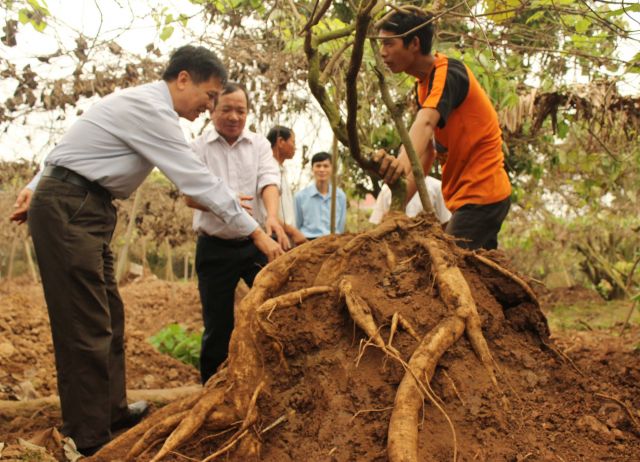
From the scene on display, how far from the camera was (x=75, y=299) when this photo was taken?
2996 mm

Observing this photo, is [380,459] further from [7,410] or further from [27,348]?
[27,348]

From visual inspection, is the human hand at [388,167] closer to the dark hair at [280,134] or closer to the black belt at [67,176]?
the black belt at [67,176]

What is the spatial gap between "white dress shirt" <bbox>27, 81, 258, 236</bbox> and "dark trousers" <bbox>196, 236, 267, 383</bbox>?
0.93 meters

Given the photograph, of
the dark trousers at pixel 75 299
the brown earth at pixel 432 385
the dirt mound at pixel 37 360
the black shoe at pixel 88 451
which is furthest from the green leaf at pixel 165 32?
the black shoe at pixel 88 451

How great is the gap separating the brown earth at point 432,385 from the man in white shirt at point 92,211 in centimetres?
50

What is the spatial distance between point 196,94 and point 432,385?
212 centimetres

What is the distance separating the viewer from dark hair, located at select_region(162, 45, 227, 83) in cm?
335

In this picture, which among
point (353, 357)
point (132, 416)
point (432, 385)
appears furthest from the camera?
point (132, 416)

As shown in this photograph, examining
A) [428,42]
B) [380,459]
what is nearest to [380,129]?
[428,42]

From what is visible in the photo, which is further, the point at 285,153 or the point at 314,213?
the point at 314,213

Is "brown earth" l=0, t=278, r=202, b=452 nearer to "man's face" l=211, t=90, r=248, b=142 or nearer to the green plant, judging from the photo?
the green plant

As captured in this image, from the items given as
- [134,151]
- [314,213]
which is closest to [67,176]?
[134,151]

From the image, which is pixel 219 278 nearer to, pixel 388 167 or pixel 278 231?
pixel 278 231

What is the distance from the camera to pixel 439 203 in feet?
17.9
